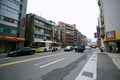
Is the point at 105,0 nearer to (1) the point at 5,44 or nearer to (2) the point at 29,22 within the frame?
→ (2) the point at 29,22

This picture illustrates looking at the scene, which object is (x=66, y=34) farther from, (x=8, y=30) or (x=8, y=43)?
(x=8, y=30)

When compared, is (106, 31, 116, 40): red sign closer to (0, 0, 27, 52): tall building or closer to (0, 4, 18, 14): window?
(0, 0, 27, 52): tall building

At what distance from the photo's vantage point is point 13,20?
98.7 ft

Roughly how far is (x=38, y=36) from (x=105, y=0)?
26679 millimetres

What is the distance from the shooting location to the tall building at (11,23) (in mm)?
26656

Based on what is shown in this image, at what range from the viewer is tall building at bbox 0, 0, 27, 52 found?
26.7 metres

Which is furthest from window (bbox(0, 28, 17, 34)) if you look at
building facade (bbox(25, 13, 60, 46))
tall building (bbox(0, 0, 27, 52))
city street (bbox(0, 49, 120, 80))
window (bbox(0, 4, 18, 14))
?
city street (bbox(0, 49, 120, 80))

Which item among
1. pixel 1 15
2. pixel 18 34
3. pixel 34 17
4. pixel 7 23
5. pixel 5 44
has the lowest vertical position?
pixel 5 44

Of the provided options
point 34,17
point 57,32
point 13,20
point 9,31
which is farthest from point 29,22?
point 57,32

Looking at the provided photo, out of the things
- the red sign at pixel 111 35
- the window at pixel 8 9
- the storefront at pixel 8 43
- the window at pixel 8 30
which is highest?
the window at pixel 8 9

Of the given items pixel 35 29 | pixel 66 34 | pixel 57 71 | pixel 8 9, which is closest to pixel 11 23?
pixel 8 9

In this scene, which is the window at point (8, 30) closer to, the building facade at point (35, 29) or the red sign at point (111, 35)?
the building facade at point (35, 29)

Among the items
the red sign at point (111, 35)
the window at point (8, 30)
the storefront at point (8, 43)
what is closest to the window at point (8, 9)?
the window at point (8, 30)

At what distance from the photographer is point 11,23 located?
29359 millimetres
